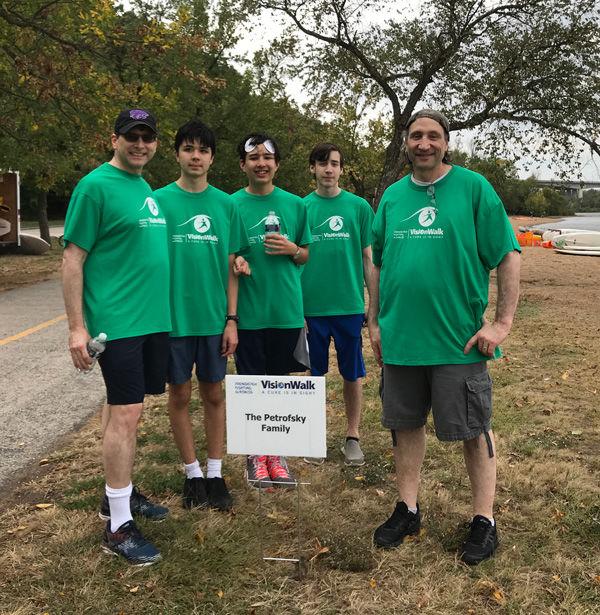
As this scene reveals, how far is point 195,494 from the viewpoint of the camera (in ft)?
11.6

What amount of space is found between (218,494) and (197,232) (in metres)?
1.51

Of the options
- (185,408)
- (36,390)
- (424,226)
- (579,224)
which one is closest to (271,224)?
(424,226)

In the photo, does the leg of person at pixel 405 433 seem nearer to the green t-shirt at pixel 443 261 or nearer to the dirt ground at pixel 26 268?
the green t-shirt at pixel 443 261

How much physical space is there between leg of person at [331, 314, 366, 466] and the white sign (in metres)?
1.34

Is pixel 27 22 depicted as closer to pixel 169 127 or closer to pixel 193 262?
pixel 169 127

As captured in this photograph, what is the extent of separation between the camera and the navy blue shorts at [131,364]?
2875 mm

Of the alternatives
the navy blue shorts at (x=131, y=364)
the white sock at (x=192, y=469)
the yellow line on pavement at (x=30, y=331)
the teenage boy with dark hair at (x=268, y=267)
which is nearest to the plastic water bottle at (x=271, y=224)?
the teenage boy with dark hair at (x=268, y=267)

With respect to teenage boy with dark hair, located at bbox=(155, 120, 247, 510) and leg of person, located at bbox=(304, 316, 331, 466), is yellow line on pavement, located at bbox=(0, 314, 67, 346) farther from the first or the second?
teenage boy with dark hair, located at bbox=(155, 120, 247, 510)

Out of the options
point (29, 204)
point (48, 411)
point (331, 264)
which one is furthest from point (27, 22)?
point (29, 204)

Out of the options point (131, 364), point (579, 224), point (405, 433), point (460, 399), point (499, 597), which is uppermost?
point (579, 224)

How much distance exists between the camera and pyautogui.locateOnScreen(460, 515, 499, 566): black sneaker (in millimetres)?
2979

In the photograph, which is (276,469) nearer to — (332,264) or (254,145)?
(332,264)

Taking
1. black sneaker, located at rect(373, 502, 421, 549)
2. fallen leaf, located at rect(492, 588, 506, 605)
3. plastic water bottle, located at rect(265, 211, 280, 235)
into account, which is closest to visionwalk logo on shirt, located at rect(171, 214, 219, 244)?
plastic water bottle, located at rect(265, 211, 280, 235)

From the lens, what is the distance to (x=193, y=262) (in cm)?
331
